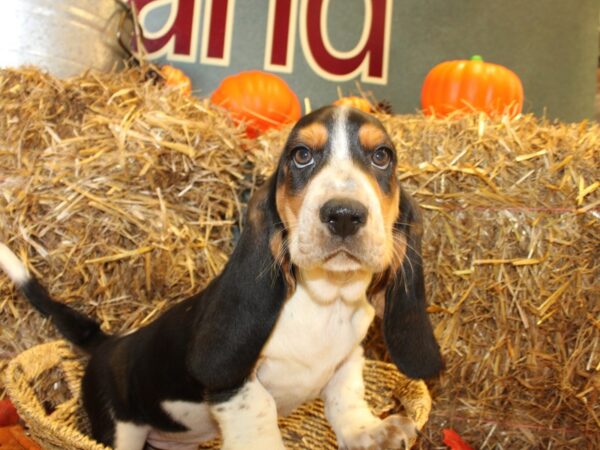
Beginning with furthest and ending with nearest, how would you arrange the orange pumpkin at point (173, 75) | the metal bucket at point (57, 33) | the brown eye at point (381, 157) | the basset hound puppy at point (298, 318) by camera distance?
the orange pumpkin at point (173, 75)
the metal bucket at point (57, 33)
the brown eye at point (381, 157)
the basset hound puppy at point (298, 318)

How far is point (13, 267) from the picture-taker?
2.70 metres

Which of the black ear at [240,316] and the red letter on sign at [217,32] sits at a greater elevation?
the red letter on sign at [217,32]

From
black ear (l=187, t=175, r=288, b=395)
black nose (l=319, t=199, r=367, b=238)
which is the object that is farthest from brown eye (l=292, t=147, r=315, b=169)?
black nose (l=319, t=199, r=367, b=238)

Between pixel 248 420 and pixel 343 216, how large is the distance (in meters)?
0.75

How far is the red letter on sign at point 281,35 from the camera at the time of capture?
553cm

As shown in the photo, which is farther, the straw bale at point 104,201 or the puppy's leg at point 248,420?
the straw bale at point 104,201

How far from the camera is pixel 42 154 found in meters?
2.98

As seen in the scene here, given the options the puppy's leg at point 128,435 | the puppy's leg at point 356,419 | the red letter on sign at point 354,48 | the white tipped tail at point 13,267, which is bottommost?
the puppy's leg at point 128,435

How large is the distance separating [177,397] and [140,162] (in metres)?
1.25

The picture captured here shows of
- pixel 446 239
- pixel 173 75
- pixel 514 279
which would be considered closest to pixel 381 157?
pixel 446 239

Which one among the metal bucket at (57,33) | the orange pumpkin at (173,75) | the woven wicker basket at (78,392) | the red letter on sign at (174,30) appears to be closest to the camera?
the woven wicker basket at (78,392)

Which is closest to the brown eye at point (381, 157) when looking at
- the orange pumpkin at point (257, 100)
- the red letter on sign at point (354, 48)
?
the orange pumpkin at point (257, 100)

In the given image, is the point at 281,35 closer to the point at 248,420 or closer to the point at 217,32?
the point at 217,32

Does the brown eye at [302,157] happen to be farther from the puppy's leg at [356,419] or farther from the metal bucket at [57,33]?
the metal bucket at [57,33]
